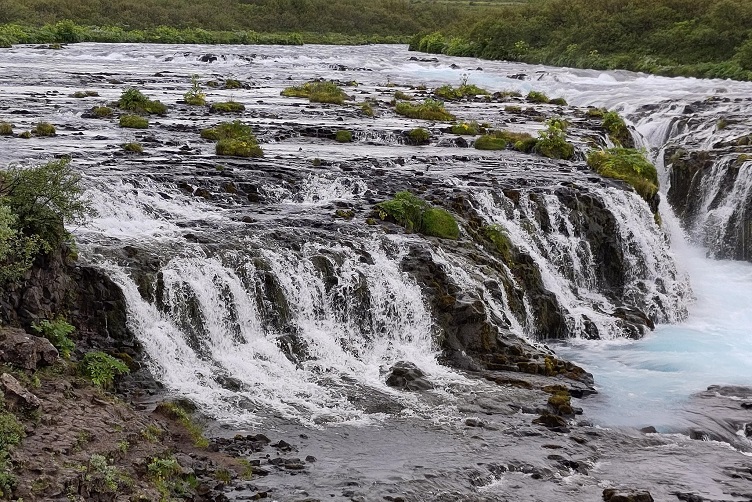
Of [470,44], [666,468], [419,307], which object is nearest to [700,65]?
[470,44]

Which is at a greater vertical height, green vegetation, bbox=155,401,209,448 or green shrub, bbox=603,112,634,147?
green shrub, bbox=603,112,634,147

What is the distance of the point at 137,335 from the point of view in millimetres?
17344

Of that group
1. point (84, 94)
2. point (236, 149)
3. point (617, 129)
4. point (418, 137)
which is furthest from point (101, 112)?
point (617, 129)

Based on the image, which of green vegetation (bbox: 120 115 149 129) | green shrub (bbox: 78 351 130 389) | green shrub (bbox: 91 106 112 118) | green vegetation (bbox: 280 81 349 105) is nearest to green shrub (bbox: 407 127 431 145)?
green vegetation (bbox: 120 115 149 129)

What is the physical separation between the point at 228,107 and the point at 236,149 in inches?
472

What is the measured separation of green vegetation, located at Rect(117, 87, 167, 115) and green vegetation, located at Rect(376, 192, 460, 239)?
1793 centimetres

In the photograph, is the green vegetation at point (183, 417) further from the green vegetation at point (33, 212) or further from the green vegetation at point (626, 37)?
the green vegetation at point (626, 37)

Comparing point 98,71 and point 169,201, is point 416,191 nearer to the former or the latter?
point 169,201

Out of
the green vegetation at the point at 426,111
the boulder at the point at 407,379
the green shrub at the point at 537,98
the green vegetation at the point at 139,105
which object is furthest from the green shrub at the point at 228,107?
the boulder at the point at 407,379

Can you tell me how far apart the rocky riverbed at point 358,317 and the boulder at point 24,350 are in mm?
508

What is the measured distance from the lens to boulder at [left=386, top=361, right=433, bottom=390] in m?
17.9

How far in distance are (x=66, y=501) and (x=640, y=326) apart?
16.7m

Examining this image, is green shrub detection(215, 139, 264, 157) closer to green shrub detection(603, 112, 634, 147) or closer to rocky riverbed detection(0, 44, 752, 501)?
rocky riverbed detection(0, 44, 752, 501)

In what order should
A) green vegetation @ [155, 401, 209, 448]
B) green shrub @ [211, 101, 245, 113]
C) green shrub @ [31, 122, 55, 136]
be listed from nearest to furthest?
1. green vegetation @ [155, 401, 209, 448]
2. green shrub @ [31, 122, 55, 136]
3. green shrub @ [211, 101, 245, 113]
